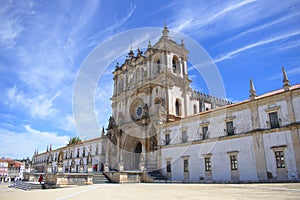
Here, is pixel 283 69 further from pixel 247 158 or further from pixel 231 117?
pixel 247 158

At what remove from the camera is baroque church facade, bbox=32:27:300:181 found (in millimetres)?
18922

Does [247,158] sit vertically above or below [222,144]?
below

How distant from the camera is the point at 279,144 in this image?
1855cm

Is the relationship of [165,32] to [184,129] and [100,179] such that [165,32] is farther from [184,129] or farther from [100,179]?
[100,179]

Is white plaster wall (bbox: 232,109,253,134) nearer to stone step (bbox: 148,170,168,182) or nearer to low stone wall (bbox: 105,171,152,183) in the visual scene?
stone step (bbox: 148,170,168,182)

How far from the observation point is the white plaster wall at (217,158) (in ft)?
66.7

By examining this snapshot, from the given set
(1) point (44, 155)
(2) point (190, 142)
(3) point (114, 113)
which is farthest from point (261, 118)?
(1) point (44, 155)

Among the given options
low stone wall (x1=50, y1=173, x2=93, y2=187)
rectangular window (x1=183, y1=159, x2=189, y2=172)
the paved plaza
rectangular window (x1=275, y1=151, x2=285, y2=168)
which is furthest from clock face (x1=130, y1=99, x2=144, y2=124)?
the paved plaza

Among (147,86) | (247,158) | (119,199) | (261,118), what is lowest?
(119,199)

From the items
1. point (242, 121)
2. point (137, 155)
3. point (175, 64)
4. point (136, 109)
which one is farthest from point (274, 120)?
point (136, 109)

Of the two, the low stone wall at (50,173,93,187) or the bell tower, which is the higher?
the bell tower

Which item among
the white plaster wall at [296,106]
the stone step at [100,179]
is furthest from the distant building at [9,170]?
the white plaster wall at [296,106]

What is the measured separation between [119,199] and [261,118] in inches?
639

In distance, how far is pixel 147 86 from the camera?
35.3 metres
